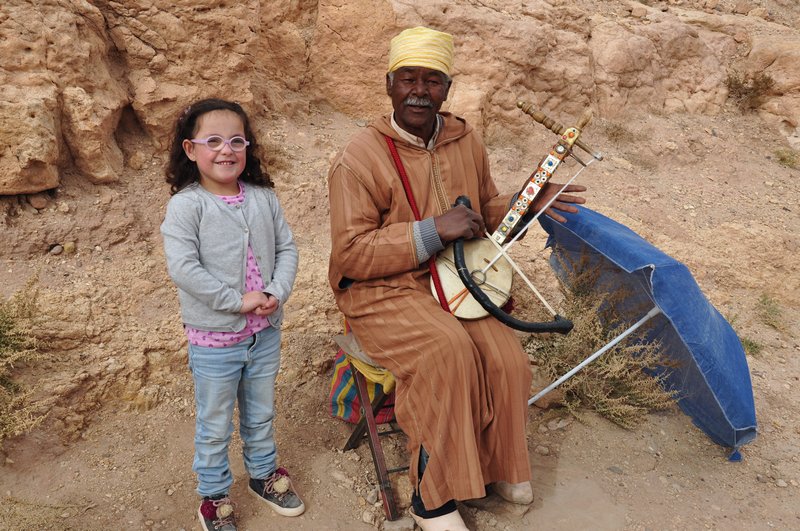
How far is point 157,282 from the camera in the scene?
3.66m

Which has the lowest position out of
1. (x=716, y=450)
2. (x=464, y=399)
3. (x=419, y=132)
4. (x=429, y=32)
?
→ (x=716, y=450)

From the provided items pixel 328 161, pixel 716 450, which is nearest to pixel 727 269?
pixel 716 450

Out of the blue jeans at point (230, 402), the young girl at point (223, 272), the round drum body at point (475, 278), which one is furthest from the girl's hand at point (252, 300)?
the round drum body at point (475, 278)

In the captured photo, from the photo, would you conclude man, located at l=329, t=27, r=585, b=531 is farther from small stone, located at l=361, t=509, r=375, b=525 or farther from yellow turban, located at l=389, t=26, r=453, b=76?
small stone, located at l=361, t=509, r=375, b=525

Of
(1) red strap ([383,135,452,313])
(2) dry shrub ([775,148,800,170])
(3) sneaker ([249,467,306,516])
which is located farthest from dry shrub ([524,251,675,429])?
(2) dry shrub ([775,148,800,170])

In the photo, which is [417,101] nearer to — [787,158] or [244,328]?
[244,328]

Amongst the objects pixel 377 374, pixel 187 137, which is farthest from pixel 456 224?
pixel 187 137

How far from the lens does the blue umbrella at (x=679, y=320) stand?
94.0 inches

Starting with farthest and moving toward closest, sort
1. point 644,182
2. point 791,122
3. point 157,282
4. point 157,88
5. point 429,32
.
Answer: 1. point 791,122
2. point 644,182
3. point 157,88
4. point 157,282
5. point 429,32

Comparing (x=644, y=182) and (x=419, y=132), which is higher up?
(x=419, y=132)

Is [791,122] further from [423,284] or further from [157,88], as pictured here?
[157,88]

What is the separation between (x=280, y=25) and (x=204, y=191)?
11.6 feet

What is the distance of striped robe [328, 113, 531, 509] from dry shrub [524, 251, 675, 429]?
949 mm

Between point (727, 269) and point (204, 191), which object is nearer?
point (204, 191)
